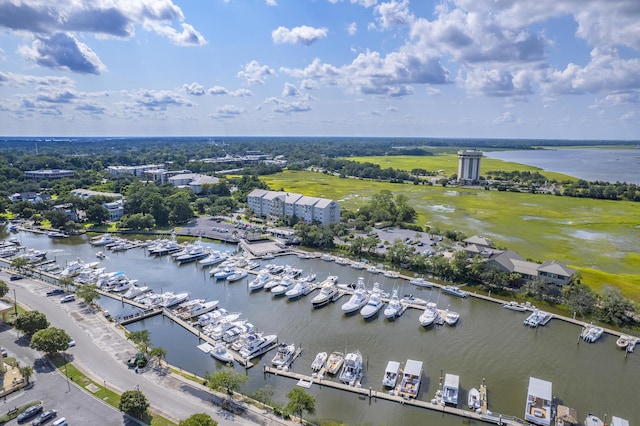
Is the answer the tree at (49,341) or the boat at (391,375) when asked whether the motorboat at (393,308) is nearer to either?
the boat at (391,375)

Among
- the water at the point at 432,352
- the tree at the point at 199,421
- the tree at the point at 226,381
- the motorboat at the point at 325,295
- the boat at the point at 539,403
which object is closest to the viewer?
the tree at the point at 199,421

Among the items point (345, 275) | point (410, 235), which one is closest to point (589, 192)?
point (410, 235)

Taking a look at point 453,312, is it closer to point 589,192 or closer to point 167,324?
point 167,324

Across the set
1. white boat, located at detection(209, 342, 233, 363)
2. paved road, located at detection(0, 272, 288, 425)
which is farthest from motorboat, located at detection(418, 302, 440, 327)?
paved road, located at detection(0, 272, 288, 425)

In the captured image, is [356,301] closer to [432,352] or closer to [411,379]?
[432,352]

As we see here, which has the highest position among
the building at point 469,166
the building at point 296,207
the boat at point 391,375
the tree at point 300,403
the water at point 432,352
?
the building at point 469,166

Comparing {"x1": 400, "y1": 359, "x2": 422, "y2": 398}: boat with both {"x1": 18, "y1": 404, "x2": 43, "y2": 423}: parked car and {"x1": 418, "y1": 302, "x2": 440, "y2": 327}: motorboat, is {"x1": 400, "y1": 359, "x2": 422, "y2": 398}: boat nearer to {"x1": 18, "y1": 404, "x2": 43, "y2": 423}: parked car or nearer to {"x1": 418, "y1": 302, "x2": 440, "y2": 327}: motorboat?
{"x1": 418, "y1": 302, "x2": 440, "y2": 327}: motorboat

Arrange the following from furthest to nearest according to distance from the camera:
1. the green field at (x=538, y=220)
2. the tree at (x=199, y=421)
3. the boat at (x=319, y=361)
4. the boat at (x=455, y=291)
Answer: the green field at (x=538, y=220), the boat at (x=455, y=291), the boat at (x=319, y=361), the tree at (x=199, y=421)

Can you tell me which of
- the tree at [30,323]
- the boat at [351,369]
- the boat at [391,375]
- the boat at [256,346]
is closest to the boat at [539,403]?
the boat at [391,375]
